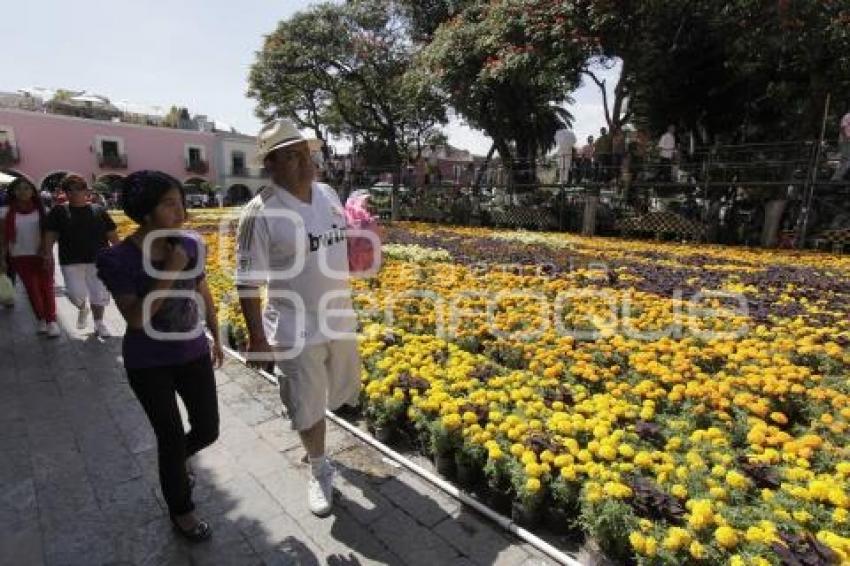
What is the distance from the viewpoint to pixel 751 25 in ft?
42.6

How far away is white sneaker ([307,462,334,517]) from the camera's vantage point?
10.3 ft

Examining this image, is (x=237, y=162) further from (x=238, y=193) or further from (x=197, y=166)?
(x=197, y=166)

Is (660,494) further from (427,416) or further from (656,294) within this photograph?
(656,294)

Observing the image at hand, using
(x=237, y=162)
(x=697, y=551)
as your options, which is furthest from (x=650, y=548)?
(x=237, y=162)

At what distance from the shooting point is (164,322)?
282 centimetres

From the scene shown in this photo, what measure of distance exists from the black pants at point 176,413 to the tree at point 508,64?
13.8 metres

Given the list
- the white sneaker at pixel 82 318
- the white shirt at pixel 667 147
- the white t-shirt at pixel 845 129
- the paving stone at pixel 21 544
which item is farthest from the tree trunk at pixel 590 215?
the paving stone at pixel 21 544

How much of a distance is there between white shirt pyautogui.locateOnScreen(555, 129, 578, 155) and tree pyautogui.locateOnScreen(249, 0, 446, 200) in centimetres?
642

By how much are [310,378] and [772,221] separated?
1330cm

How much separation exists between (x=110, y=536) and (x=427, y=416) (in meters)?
1.93

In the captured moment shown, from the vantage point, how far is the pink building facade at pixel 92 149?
40.3 metres

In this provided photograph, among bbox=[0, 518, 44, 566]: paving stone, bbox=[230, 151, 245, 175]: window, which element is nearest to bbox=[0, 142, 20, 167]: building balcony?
bbox=[230, 151, 245, 175]: window

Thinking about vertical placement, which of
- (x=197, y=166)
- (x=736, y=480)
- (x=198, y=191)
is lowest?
(x=736, y=480)

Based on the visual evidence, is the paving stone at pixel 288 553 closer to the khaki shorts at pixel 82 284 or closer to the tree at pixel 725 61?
the khaki shorts at pixel 82 284
